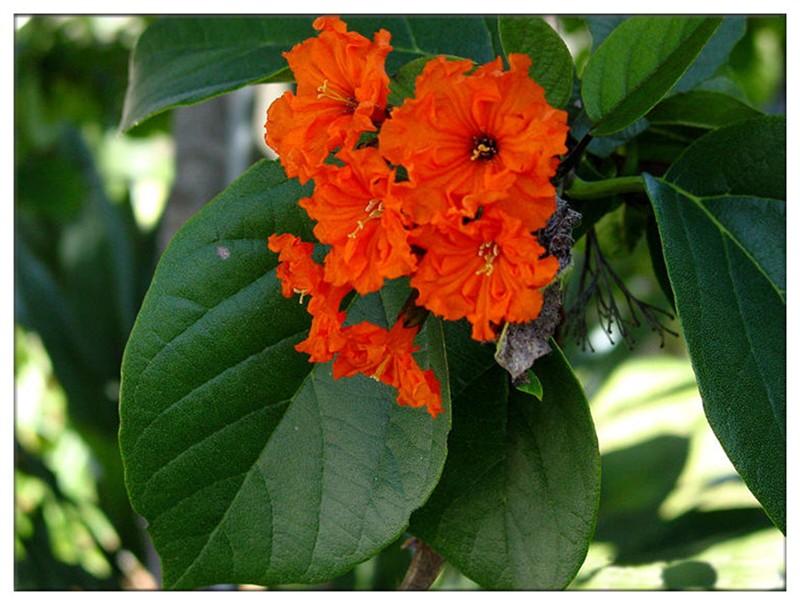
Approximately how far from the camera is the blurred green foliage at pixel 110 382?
4.72ft

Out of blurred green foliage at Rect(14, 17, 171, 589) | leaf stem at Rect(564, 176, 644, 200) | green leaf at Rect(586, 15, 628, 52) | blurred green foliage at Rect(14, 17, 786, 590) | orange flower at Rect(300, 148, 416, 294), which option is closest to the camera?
orange flower at Rect(300, 148, 416, 294)

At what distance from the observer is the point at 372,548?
26.1 inches

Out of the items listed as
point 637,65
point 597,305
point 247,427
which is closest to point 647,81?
point 637,65

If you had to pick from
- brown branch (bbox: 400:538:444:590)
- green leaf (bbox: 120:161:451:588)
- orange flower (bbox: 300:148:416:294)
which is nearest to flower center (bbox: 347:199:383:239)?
orange flower (bbox: 300:148:416:294)

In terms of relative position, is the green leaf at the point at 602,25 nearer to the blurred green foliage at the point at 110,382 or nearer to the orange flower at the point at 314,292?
the blurred green foliage at the point at 110,382

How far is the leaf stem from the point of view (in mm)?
669

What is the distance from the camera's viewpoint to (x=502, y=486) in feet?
2.36

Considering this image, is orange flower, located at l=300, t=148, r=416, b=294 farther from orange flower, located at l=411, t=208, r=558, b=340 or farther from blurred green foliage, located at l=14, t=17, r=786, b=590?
blurred green foliage, located at l=14, t=17, r=786, b=590

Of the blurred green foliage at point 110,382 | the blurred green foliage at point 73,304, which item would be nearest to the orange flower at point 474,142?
the blurred green foliage at point 110,382

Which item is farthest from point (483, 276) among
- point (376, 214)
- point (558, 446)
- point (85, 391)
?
point (85, 391)

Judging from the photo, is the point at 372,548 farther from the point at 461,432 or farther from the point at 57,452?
the point at 57,452

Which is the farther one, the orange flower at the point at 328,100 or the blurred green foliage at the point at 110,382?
the blurred green foliage at the point at 110,382

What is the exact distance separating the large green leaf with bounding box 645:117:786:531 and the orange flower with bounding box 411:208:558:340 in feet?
0.37

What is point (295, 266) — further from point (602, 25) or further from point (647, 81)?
point (602, 25)
